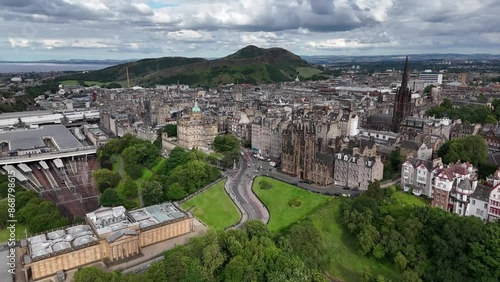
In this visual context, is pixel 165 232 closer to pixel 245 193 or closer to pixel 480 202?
pixel 245 193

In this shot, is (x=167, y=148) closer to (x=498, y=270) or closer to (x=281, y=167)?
(x=281, y=167)

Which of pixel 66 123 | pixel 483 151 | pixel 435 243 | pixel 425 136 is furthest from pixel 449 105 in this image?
pixel 66 123

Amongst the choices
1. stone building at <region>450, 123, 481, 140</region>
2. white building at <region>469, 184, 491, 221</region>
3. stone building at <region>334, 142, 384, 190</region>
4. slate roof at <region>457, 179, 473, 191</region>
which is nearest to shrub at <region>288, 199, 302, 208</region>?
stone building at <region>334, 142, 384, 190</region>

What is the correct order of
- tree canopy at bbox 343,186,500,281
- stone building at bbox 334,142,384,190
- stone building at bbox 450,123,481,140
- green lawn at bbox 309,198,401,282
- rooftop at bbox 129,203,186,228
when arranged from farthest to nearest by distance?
stone building at bbox 450,123,481,140
stone building at bbox 334,142,384,190
rooftop at bbox 129,203,186,228
green lawn at bbox 309,198,401,282
tree canopy at bbox 343,186,500,281

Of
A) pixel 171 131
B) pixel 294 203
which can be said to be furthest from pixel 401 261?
pixel 171 131

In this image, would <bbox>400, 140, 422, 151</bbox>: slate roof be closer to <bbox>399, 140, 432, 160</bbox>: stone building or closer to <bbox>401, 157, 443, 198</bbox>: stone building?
<bbox>399, 140, 432, 160</bbox>: stone building

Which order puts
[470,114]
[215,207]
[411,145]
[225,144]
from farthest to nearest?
1. [470,114]
2. [225,144]
3. [411,145]
4. [215,207]
